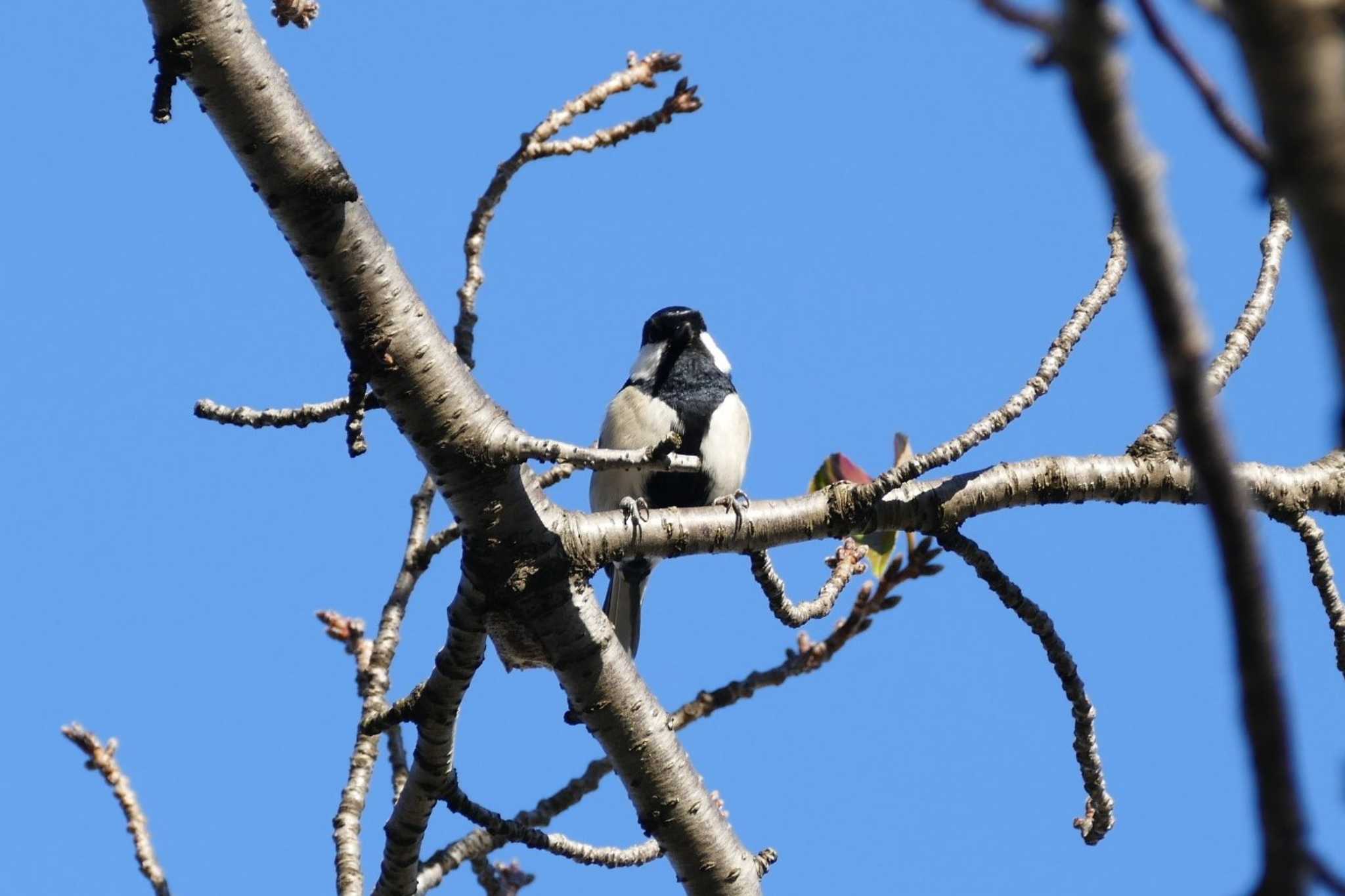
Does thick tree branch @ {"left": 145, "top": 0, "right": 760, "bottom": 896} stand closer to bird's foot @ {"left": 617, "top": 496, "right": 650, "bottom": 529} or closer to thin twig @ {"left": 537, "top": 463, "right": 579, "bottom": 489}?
bird's foot @ {"left": 617, "top": 496, "right": 650, "bottom": 529}

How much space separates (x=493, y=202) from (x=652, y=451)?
58.1 inches

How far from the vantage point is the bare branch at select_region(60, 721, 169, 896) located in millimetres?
3070

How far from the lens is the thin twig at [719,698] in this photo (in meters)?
3.16

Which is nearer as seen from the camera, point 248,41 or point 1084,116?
point 1084,116

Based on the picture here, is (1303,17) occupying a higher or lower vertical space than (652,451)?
lower

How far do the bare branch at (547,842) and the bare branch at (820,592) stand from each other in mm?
553

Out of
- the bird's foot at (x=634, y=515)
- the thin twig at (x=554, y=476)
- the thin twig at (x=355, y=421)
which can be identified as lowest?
the bird's foot at (x=634, y=515)

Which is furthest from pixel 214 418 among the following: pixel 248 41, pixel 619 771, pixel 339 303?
pixel 619 771

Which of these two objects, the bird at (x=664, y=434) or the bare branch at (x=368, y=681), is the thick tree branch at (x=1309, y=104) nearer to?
the bare branch at (x=368, y=681)

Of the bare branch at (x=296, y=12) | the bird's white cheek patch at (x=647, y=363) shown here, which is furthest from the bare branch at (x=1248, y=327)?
the bird's white cheek patch at (x=647, y=363)

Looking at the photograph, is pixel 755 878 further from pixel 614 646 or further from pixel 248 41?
pixel 248 41

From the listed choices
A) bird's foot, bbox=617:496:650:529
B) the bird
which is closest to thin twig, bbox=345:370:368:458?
bird's foot, bbox=617:496:650:529

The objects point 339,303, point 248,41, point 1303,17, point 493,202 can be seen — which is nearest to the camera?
point 1303,17

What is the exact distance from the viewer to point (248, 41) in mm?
2135
